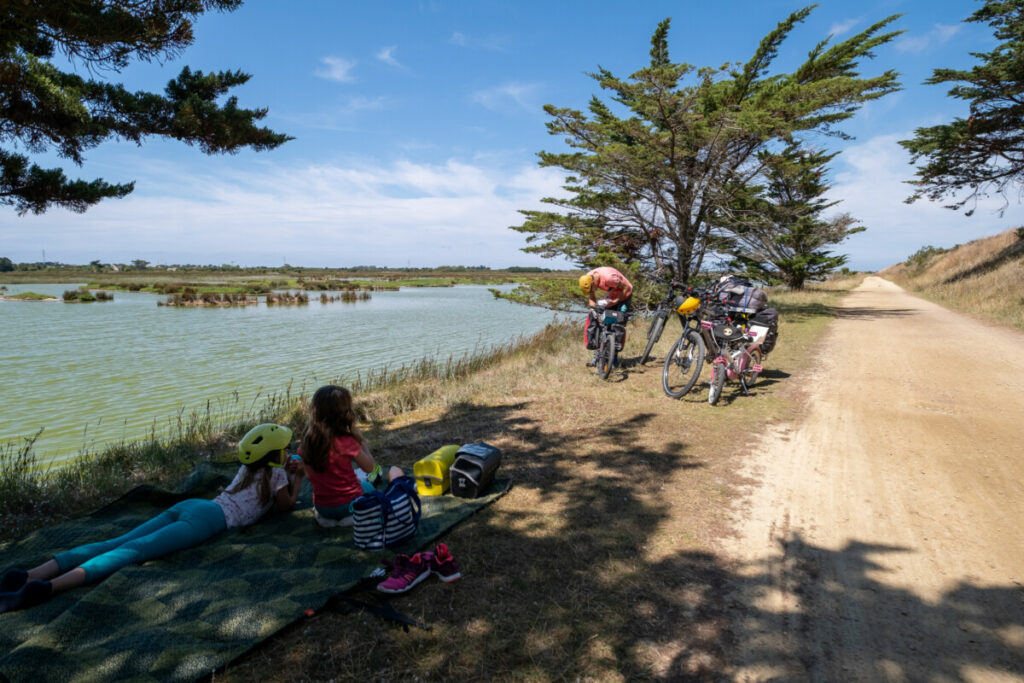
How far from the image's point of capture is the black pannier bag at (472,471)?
396 centimetres

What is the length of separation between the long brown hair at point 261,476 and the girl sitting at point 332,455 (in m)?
0.23

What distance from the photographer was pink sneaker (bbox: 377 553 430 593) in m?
2.73

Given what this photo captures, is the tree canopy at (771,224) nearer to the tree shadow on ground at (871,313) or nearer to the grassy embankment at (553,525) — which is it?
the tree shadow on ground at (871,313)

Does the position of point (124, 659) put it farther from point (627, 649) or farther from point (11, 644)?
point (627, 649)

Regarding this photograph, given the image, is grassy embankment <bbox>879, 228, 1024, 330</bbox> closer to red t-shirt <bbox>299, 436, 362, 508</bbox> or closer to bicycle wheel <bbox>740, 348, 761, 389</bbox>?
bicycle wheel <bbox>740, 348, 761, 389</bbox>

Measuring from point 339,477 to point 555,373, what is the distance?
5.48m

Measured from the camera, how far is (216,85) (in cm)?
502

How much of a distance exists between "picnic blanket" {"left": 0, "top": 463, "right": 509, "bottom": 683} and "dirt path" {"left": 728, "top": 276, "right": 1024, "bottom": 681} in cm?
210

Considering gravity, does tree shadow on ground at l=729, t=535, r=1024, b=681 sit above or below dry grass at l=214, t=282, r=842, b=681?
above

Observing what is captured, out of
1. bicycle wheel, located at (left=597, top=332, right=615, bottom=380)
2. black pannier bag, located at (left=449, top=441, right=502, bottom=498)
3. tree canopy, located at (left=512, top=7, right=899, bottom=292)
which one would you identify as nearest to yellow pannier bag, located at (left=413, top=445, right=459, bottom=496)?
black pannier bag, located at (left=449, top=441, right=502, bottom=498)

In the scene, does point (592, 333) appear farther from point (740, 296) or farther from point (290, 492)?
point (290, 492)

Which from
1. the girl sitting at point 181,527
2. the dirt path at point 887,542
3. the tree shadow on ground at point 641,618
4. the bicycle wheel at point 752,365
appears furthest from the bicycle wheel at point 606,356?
the girl sitting at point 181,527

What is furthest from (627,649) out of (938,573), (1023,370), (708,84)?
(708,84)

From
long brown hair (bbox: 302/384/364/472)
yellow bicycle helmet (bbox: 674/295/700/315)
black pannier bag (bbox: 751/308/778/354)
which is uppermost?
yellow bicycle helmet (bbox: 674/295/700/315)
